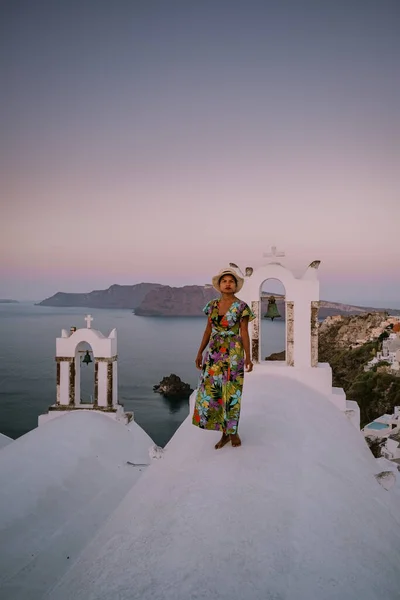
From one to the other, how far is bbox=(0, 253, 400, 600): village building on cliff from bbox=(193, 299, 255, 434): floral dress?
28 centimetres

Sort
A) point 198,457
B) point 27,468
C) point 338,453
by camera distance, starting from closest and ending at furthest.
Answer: point 198,457, point 338,453, point 27,468

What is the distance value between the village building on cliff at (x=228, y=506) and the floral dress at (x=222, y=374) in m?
0.28

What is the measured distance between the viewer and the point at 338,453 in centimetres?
416

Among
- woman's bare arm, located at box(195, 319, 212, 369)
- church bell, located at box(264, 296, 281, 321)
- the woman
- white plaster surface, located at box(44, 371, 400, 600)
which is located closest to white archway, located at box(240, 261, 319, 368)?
church bell, located at box(264, 296, 281, 321)

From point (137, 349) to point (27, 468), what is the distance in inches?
2840

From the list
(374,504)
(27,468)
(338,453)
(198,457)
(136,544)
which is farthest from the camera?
(27,468)

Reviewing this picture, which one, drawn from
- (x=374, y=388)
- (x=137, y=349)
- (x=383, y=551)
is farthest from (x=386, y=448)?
(x=137, y=349)

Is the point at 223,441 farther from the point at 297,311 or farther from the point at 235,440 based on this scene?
the point at 297,311

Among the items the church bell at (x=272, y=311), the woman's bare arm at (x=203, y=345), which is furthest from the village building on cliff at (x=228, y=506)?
the woman's bare arm at (x=203, y=345)

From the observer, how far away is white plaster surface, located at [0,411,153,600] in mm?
4492

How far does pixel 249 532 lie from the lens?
2.52 meters

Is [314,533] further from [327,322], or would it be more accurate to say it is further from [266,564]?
[327,322]

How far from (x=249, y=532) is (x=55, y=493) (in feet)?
12.3

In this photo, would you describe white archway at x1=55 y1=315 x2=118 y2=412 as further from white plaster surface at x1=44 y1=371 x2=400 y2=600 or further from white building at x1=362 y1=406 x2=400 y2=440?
white building at x1=362 y1=406 x2=400 y2=440
